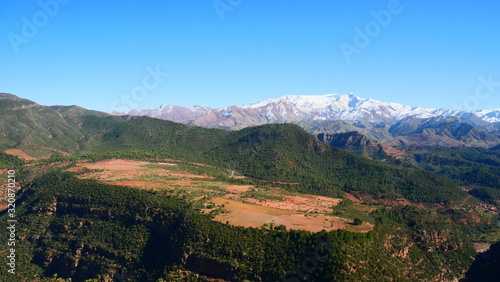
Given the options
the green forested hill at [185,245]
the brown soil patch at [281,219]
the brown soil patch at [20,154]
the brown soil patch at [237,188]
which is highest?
the brown soil patch at [20,154]

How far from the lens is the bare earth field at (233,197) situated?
3841 inches

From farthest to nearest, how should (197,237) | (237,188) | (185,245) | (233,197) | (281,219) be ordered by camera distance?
(237,188)
(233,197)
(281,219)
(197,237)
(185,245)

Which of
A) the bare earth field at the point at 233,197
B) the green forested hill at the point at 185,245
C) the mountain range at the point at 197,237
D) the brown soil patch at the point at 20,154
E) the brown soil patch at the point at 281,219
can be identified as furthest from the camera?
the brown soil patch at the point at 20,154

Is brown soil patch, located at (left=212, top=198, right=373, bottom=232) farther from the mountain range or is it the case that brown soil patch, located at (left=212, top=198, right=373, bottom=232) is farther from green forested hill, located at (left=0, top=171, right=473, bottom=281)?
green forested hill, located at (left=0, top=171, right=473, bottom=281)

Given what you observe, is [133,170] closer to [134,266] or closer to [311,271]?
[134,266]

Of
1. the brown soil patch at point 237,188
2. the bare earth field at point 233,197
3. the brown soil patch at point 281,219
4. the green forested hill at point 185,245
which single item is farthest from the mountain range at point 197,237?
the brown soil patch at point 281,219

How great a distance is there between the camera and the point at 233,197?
418 feet

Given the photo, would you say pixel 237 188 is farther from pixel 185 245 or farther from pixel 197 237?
pixel 185 245

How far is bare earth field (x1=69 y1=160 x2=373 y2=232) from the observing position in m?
97.6

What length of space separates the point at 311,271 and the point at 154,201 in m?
55.1

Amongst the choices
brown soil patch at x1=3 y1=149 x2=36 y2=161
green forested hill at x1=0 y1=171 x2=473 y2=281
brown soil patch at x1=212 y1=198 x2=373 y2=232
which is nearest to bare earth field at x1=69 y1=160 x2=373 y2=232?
brown soil patch at x1=212 y1=198 x2=373 y2=232

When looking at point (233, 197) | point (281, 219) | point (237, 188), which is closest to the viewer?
Answer: point (281, 219)

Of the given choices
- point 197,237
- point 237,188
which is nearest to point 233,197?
point 237,188

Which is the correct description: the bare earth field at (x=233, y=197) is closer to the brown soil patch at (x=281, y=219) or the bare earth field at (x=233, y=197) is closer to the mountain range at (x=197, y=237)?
the brown soil patch at (x=281, y=219)
